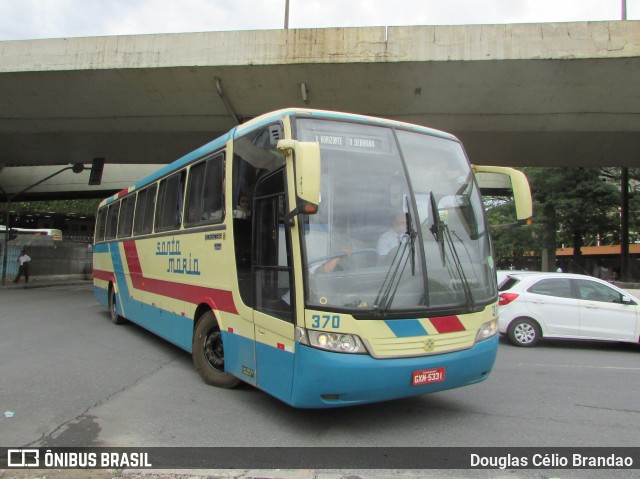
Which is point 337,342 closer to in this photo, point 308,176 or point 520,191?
point 308,176

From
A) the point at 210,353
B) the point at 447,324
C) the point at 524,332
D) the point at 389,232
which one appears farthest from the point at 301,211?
the point at 524,332

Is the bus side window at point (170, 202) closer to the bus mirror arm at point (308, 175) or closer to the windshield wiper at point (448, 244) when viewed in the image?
the bus mirror arm at point (308, 175)

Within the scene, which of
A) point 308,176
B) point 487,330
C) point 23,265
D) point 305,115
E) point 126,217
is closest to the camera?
point 308,176

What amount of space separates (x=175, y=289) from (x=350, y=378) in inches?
152

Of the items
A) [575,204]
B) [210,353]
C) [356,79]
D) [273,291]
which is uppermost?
[356,79]

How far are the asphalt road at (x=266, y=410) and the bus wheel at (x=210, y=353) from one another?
140 mm

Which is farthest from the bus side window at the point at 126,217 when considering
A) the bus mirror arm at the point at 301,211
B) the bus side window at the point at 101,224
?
the bus mirror arm at the point at 301,211

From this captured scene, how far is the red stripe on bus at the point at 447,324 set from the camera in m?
4.30

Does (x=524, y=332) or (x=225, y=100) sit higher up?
(x=225, y=100)

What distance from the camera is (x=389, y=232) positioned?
4.35m

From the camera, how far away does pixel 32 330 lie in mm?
10219

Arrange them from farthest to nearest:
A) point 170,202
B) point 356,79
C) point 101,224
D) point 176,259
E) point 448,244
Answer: point 356,79 → point 101,224 → point 170,202 → point 176,259 → point 448,244

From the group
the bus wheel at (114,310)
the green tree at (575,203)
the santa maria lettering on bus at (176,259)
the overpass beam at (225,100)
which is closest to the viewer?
the santa maria lettering on bus at (176,259)

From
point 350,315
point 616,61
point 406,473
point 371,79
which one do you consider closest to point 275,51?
point 371,79
